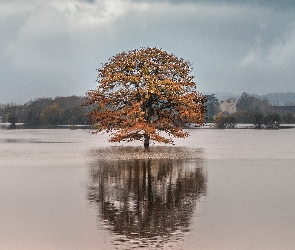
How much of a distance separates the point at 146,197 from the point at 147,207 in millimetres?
2845

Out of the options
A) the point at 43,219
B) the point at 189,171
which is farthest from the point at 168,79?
the point at 43,219

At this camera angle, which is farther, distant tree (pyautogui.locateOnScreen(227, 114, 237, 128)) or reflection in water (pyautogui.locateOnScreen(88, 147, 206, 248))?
distant tree (pyautogui.locateOnScreen(227, 114, 237, 128))

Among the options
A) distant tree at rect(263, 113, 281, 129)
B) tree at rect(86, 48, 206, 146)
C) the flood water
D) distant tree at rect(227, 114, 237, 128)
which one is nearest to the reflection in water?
the flood water

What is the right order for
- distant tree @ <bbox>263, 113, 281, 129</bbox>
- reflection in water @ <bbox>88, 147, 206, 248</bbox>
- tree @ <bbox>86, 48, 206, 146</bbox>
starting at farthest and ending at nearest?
A: distant tree @ <bbox>263, 113, 281, 129</bbox> < tree @ <bbox>86, 48, 206, 146</bbox> < reflection in water @ <bbox>88, 147, 206, 248</bbox>

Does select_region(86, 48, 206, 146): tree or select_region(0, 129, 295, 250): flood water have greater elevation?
select_region(86, 48, 206, 146): tree

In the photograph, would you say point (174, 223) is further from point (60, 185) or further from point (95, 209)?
point (60, 185)

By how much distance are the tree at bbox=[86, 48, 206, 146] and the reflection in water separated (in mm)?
23037

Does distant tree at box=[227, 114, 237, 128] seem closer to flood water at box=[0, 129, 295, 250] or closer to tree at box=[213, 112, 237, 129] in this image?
tree at box=[213, 112, 237, 129]

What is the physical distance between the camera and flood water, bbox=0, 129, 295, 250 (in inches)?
723

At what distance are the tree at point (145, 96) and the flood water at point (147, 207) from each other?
2593cm

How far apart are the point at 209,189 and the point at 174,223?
31.0 ft

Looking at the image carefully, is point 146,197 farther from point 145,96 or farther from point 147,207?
point 145,96

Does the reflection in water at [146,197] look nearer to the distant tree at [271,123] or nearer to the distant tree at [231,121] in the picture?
the distant tree at [271,123]

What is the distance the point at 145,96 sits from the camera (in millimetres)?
69250
